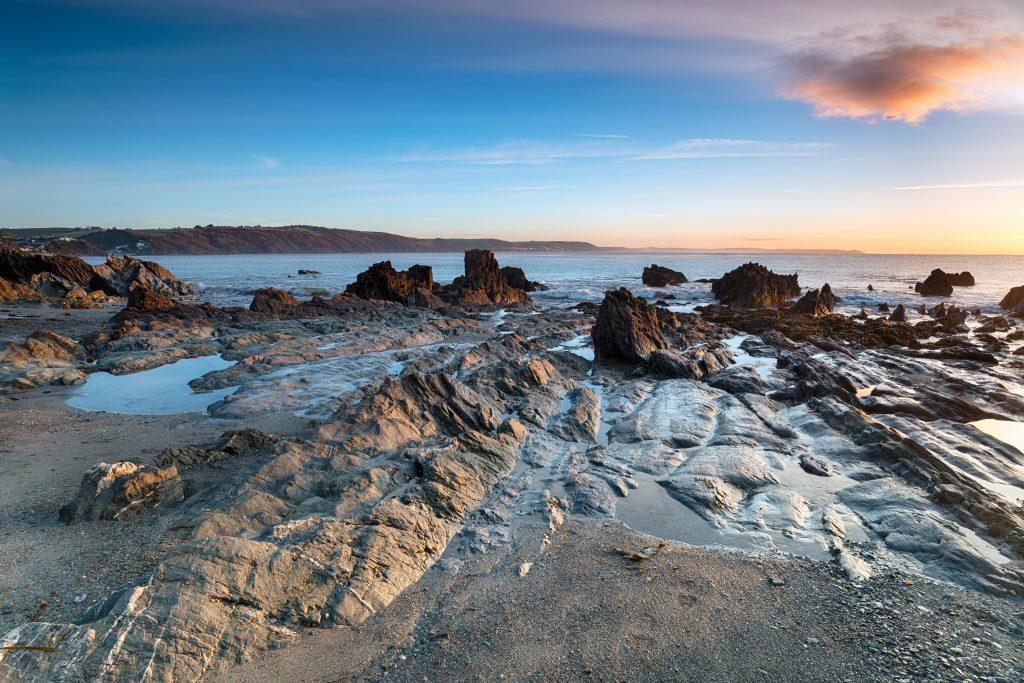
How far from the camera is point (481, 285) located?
154 feet

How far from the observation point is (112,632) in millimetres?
5082

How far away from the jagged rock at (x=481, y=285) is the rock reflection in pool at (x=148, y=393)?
89.3 ft

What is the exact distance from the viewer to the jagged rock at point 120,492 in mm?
7805

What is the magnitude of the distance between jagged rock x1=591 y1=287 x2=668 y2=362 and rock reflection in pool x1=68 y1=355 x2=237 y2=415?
14.5 meters

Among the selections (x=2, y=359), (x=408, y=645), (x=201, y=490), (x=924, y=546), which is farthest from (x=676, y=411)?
(x=2, y=359)

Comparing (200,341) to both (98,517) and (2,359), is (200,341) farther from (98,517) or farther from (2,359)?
(98,517)

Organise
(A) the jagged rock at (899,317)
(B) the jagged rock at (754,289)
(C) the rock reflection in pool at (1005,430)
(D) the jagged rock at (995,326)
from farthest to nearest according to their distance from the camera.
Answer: (B) the jagged rock at (754,289) < (A) the jagged rock at (899,317) < (D) the jagged rock at (995,326) < (C) the rock reflection in pool at (1005,430)

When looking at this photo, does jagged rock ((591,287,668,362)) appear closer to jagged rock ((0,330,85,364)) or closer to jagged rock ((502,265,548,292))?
jagged rock ((0,330,85,364))

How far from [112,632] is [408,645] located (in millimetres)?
3013

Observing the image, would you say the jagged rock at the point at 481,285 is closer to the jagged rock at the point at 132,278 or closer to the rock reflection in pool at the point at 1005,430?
the jagged rock at the point at 132,278

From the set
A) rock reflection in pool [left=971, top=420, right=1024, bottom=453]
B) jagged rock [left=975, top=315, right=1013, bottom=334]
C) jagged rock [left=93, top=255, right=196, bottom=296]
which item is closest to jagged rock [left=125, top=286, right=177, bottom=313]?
jagged rock [left=93, top=255, right=196, bottom=296]

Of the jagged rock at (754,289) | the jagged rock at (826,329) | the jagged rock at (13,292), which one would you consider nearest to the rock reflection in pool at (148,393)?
the jagged rock at (826,329)

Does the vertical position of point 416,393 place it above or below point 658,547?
above

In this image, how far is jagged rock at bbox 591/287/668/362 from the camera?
69.1ft
